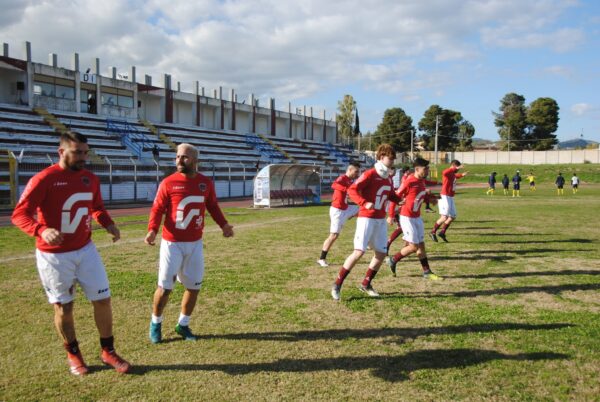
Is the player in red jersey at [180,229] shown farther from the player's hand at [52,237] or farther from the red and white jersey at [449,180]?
the red and white jersey at [449,180]

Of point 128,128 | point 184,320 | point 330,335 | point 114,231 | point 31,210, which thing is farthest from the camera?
point 128,128

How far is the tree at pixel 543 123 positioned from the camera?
256 ft

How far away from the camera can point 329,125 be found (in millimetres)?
64312

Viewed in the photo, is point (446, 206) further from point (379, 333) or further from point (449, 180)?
point (379, 333)

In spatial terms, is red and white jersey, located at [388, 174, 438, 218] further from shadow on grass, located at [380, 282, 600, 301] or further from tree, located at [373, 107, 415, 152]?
tree, located at [373, 107, 415, 152]

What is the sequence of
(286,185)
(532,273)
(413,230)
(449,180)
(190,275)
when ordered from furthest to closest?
1. (286,185)
2. (449,180)
3. (532,273)
4. (413,230)
5. (190,275)

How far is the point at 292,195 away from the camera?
86.1 ft

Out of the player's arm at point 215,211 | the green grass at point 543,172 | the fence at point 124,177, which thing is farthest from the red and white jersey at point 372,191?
the green grass at point 543,172

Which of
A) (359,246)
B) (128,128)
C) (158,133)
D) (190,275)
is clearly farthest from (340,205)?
(158,133)

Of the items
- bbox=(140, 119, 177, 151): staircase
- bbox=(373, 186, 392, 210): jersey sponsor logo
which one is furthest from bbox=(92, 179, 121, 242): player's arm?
bbox=(140, 119, 177, 151): staircase

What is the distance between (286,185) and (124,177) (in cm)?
925

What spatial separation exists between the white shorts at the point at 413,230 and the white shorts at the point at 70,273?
209 inches

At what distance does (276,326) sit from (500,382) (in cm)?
254

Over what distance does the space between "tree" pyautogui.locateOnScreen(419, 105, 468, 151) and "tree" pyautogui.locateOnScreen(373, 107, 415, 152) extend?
319 cm
